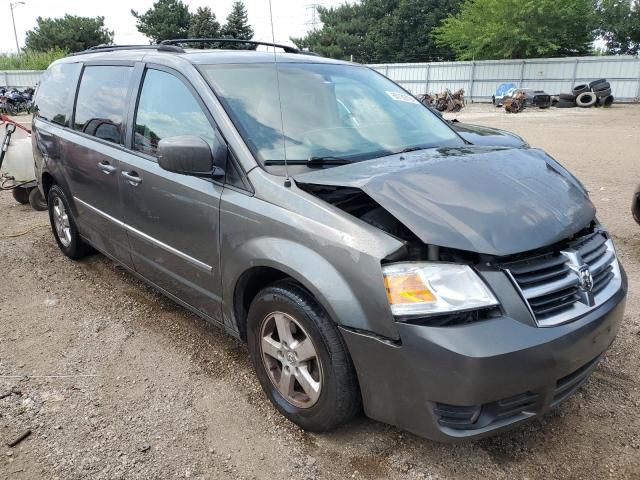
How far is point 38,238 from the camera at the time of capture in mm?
5727

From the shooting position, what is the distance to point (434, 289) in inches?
79.4

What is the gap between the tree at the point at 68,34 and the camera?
53.9 meters

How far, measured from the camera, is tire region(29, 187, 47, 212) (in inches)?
269

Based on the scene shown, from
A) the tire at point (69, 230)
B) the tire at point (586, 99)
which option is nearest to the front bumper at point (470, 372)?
the tire at point (69, 230)

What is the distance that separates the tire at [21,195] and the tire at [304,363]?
5.98m

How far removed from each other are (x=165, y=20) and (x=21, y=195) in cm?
5422

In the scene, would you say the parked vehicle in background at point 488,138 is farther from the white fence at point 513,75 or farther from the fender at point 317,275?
the white fence at point 513,75

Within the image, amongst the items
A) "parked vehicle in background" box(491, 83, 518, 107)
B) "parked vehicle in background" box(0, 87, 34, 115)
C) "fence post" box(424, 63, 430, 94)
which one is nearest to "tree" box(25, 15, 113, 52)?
"parked vehicle in background" box(0, 87, 34, 115)

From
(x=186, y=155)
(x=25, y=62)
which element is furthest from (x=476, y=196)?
(x=25, y=62)

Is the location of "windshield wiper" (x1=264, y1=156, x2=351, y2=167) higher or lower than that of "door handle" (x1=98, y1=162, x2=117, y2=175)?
higher

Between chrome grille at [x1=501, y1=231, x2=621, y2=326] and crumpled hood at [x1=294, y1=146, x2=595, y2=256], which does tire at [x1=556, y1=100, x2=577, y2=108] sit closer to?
crumpled hood at [x1=294, y1=146, x2=595, y2=256]

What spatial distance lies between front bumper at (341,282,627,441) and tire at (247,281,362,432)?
0.31 feet

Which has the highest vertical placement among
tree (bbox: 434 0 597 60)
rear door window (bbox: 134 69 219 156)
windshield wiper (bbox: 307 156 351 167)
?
tree (bbox: 434 0 597 60)

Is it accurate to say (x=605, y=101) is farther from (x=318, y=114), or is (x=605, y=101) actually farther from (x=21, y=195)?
(x=318, y=114)
